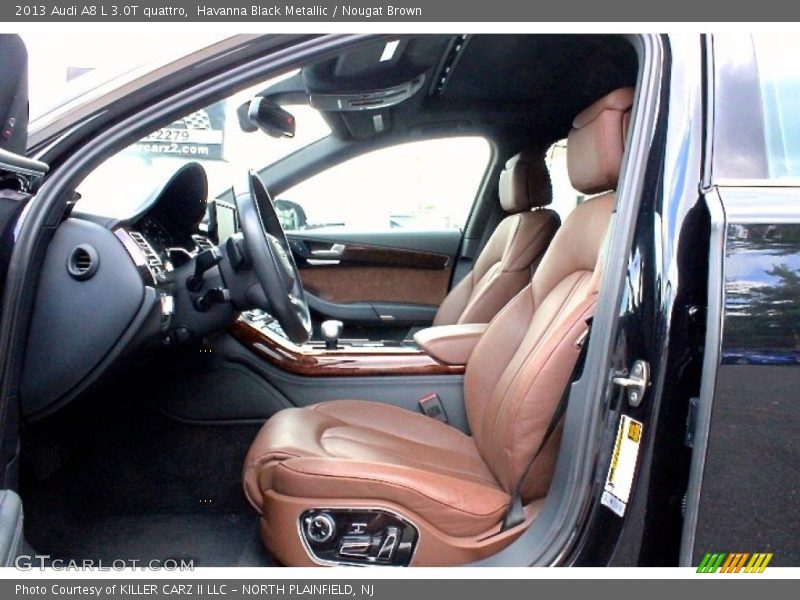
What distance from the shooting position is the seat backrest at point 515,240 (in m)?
2.53

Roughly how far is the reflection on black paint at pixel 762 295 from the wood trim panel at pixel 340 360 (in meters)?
1.08

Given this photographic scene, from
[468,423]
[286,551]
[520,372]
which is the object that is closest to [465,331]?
[468,423]

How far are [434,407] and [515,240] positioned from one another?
33.0 inches

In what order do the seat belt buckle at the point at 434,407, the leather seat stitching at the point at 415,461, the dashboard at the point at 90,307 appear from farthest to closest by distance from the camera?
the seat belt buckle at the point at 434,407, the leather seat stitching at the point at 415,461, the dashboard at the point at 90,307

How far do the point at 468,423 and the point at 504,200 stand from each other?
1109mm

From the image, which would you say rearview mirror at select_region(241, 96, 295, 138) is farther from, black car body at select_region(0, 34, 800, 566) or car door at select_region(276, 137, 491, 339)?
black car body at select_region(0, 34, 800, 566)

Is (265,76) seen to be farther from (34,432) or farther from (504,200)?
(504,200)

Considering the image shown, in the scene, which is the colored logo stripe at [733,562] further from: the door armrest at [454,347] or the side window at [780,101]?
the door armrest at [454,347]

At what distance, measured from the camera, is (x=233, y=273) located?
5.81 ft

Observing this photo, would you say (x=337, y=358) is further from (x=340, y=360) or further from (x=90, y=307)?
(x=90, y=307)

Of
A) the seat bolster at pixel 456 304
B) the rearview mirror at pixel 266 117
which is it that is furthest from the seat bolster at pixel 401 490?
the seat bolster at pixel 456 304

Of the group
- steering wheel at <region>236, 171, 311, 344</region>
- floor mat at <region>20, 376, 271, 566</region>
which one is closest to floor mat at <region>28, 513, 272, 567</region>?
floor mat at <region>20, 376, 271, 566</region>

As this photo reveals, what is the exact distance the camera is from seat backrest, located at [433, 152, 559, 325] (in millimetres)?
2527

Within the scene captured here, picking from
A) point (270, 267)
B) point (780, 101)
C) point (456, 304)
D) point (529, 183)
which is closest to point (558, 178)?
point (529, 183)
